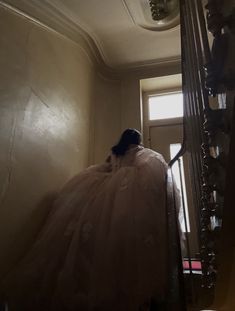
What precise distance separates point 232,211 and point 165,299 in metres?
0.71

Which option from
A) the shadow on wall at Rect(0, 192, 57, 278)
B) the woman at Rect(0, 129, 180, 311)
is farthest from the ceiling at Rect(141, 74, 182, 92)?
the shadow on wall at Rect(0, 192, 57, 278)

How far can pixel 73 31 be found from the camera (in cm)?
276

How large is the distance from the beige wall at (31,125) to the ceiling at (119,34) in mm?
297

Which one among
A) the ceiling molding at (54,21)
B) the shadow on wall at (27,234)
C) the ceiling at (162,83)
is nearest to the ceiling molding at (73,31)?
the ceiling molding at (54,21)

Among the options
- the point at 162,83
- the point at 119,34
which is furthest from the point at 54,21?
the point at 162,83

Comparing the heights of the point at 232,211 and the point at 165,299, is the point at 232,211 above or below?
above

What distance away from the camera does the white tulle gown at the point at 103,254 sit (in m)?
1.23

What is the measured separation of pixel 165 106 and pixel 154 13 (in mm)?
982

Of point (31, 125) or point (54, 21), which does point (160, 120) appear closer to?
point (54, 21)

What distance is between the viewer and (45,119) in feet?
6.64

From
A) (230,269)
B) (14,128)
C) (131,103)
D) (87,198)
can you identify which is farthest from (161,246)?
(131,103)

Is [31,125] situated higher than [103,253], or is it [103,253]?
[31,125]

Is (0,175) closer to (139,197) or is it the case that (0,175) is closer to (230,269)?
(139,197)

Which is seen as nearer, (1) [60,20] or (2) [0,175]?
(2) [0,175]
